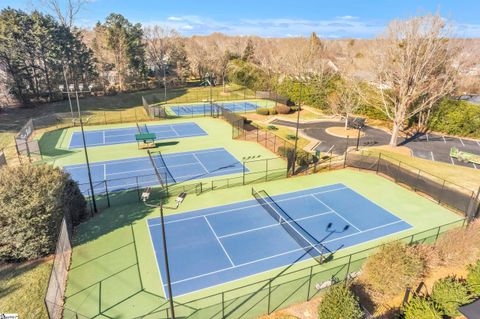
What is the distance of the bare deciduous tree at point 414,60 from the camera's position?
28844 mm

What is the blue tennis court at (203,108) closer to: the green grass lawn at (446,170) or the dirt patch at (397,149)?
the dirt patch at (397,149)

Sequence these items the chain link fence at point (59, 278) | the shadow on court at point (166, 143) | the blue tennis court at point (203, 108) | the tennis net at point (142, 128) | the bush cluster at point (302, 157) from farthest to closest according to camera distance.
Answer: the blue tennis court at point (203, 108)
the tennis net at point (142, 128)
the shadow on court at point (166, 143)
the bush cluster at point (302, 157)
the chain link fence at point (59, 278)

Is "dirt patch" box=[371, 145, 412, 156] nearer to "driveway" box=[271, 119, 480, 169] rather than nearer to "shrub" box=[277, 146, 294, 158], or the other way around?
"driveway" box=[271, 119, 480, 169]

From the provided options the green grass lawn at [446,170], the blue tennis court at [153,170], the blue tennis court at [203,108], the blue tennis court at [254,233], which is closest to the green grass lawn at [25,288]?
the blue tennis court at [254,233]

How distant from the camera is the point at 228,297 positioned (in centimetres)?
1321

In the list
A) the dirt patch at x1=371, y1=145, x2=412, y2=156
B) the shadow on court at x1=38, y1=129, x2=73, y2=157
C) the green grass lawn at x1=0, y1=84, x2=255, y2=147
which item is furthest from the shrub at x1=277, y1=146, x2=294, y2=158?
the green grass lawn at x1=0, y1=84, x2=255, y2=147

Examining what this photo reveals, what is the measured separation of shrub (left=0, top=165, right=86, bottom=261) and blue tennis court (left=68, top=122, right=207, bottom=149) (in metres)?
19.0

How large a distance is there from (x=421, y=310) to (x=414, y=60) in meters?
25.8

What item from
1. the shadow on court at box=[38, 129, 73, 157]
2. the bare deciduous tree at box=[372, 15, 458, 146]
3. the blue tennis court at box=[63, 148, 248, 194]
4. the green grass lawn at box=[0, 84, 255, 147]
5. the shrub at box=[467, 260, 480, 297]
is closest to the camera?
the shrub at box=[467, 260, 480, 297]

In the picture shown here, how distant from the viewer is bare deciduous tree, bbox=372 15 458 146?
28844mm

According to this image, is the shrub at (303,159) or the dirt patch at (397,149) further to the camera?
the dirt patch at (397,149)

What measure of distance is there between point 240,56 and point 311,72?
102ft

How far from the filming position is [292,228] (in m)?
18.4

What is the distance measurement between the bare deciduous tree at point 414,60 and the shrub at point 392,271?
22194 mm
